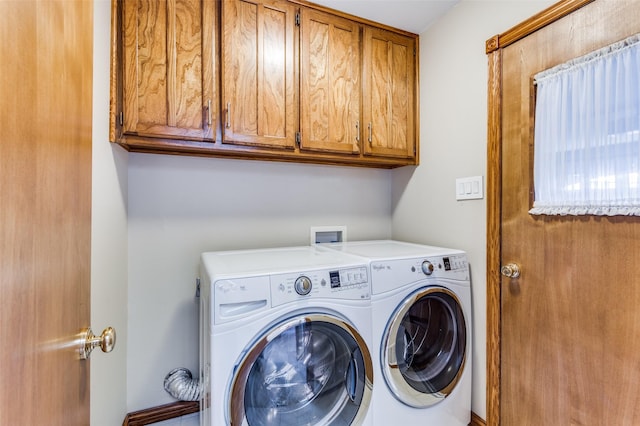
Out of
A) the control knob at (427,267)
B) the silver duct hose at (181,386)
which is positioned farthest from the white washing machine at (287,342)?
the silver duct hose at (181,386)

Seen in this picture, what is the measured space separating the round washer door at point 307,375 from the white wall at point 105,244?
55 cm

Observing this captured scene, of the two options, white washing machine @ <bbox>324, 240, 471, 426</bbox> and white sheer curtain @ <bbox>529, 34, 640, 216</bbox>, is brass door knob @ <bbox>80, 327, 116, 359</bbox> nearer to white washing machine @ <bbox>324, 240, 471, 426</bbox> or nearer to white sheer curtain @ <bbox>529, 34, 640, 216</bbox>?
white washing machine @ <bbox>324, 240, 471, 426</bbox>

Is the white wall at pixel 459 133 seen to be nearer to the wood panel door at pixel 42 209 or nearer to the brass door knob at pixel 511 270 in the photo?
the brass door knob at pixel 511 270

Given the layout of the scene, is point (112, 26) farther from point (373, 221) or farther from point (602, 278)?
point (602, 278)

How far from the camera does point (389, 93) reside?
6.35ft

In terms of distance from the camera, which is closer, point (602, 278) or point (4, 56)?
point (4, 56)

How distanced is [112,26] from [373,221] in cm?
187

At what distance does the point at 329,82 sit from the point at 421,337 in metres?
1.49

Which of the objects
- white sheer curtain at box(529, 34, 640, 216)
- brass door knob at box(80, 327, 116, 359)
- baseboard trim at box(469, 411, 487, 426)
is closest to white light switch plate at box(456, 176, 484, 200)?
white sheer curtain at box(529, 34, 640, 216)

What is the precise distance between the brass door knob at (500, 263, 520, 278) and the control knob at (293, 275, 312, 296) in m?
0.97

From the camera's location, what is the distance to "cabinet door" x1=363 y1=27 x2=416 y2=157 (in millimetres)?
1877

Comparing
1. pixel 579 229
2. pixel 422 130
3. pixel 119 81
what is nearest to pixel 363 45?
pixel 422 130

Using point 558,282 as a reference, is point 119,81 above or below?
above

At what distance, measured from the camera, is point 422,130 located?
2.01 meters
